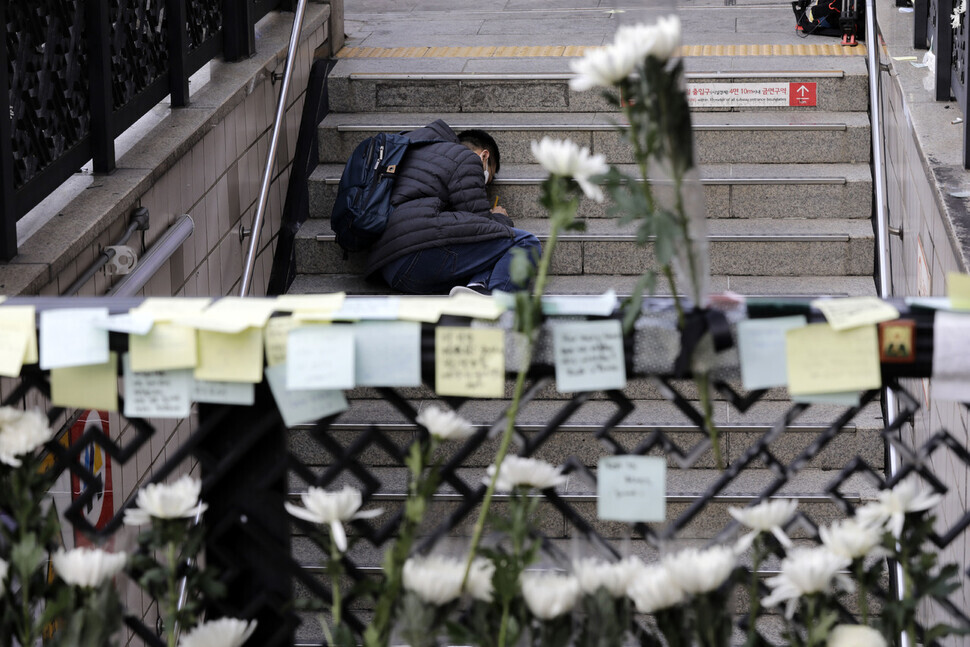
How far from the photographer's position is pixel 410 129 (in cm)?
607

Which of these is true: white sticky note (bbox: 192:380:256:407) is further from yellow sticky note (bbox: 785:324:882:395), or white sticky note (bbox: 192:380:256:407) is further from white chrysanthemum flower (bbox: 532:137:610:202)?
yellow sticky note (bbox: 785:324:882:395)

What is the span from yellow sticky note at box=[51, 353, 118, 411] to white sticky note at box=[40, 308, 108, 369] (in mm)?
27

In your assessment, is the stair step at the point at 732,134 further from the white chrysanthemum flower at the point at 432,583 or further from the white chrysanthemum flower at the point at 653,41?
the white chrysanthemum flower at the point at 432,583

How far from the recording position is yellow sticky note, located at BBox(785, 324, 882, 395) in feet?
4.84

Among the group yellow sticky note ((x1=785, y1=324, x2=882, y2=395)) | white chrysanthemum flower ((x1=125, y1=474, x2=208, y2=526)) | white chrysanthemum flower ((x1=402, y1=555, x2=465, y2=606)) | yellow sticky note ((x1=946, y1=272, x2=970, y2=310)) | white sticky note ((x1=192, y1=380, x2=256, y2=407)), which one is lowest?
white chrysanthemum flower ((x1=402, y1=555, x2=465, y2=606))

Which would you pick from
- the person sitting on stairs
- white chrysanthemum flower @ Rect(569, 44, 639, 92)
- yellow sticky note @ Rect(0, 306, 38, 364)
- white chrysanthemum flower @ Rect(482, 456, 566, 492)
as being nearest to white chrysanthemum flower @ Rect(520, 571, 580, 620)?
white chrysanthemum flower @ Rect(482, 456, 566, 492)

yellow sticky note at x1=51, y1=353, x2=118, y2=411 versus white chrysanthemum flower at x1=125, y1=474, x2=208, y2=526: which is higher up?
yellow sticky note at x1=51, y1=353, x2=118, y2=411

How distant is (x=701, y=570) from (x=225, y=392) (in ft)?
2.16

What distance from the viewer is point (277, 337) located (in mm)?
1526

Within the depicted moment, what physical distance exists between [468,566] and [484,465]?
11.5 ft

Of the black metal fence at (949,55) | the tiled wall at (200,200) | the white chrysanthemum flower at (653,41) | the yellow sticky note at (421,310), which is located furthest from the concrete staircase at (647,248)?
the white chrysanthemum flower at (653,41)

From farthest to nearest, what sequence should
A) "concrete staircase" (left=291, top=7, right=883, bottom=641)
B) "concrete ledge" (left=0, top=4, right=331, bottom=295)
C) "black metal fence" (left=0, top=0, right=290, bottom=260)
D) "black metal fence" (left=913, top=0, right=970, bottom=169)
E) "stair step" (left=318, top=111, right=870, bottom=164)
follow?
"stair step" (left=318, top=111, right=870, bottom=164), "concrete staircase" (left=291, top=7, right=883, bottom=641), "black metal fence" (left=913, top=0, right=970, bottom=169), "black metal fence" (left=0, top=0, right=290, bottom=260), "concrete ledge" (left=0, top=4, right=331, bottom=295)

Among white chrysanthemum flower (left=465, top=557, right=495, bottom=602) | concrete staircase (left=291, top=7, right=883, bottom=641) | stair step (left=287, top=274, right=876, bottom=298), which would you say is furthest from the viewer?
stair step (left=287, top=274, right=876, bottom=298)

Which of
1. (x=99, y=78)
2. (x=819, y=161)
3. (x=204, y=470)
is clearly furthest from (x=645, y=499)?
(x=819, y=161)
